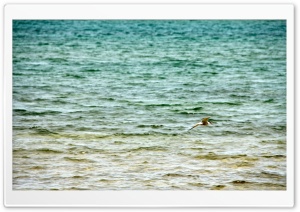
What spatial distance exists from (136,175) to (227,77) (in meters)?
1.14

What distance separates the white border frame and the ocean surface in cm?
6

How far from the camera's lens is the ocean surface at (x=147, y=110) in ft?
15.0

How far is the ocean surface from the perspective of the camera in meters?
4.57

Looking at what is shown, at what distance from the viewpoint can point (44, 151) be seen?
15.4ft

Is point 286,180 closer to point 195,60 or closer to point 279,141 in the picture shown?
point 279,141
